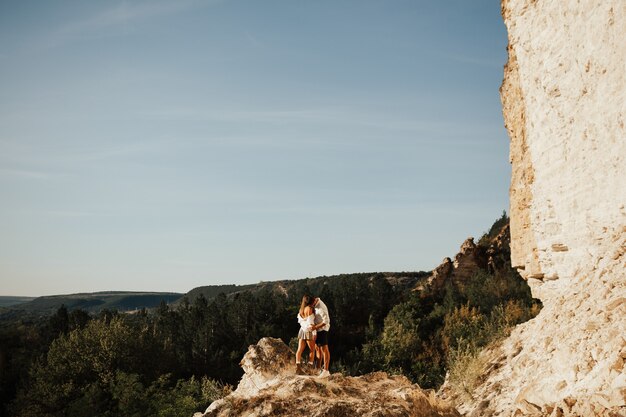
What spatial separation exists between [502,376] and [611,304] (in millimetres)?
2573

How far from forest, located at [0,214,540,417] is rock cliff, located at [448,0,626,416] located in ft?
7.52

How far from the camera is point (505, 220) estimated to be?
68.6 m

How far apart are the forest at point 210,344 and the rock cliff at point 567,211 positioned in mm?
2293

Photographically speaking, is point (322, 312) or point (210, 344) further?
point (210, 344)

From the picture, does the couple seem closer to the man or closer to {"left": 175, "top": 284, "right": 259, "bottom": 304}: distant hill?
the man

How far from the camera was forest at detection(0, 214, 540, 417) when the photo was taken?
78.0 feet

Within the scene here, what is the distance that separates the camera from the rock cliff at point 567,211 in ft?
15.3

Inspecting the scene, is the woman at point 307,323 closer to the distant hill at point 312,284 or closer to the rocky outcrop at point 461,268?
the rocky outcrop at point 461,268

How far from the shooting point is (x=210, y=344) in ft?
136

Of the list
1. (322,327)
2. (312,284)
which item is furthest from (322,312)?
(312,284)

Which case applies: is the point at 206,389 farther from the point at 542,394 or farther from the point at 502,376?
the point at 542,394

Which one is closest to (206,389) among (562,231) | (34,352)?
(562,231)

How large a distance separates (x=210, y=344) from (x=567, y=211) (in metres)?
40.2

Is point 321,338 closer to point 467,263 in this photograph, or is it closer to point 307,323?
point 307,323
